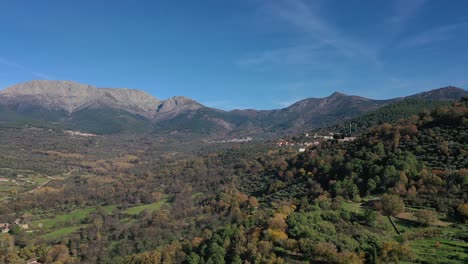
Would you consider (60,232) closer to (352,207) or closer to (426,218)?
(352,207)

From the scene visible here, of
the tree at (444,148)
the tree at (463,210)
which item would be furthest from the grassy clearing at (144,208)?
the tree at (463,210)

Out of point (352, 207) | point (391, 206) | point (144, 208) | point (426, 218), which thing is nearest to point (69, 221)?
point (144, 208)

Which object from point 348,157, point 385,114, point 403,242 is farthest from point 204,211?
point 385,114

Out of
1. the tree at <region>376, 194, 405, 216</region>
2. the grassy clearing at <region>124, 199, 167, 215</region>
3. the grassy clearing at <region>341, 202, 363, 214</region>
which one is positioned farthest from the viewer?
the grassy clearing at <region>124, 199, 167, 215</region>

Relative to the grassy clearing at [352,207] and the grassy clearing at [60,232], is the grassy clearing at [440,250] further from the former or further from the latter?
the grassy clearing at [60,232]

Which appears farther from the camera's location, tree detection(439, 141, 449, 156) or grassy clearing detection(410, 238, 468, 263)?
tree detection(439, 141, 449, 156)

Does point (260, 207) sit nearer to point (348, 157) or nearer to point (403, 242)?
point (348, 157)

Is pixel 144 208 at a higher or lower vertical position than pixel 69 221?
higher

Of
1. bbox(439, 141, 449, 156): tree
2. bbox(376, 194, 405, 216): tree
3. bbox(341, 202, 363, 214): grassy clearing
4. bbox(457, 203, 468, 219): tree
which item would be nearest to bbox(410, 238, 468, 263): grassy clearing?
bbox(457, 203, 468, 219): tree

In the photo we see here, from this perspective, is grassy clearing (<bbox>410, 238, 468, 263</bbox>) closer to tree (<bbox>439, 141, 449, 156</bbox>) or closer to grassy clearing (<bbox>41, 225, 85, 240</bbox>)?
tree (<bbox>439, 141, 449, 156</bbox>)
